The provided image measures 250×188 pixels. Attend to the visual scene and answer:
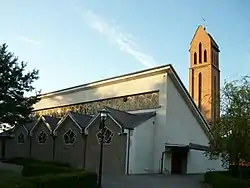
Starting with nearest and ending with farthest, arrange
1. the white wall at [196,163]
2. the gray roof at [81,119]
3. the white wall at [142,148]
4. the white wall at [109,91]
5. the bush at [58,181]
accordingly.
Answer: the bush at [58,181] < the white wall at [142,148] < the gray roof at [81,119] < the white wall at [109,91] < the white wall at [196,163]

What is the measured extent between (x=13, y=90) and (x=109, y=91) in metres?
12.8

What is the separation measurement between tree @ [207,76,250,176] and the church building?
194cm

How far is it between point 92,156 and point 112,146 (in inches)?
112

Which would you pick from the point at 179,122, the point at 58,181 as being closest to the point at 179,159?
the point at 179,122

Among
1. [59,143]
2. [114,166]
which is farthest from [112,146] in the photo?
[59,143]

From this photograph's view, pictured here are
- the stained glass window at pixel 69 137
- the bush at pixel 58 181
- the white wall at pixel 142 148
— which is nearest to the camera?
the bush at pixel 58 181

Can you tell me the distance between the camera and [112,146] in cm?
2773

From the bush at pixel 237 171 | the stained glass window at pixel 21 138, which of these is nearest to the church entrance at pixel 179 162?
the bush at pixel 237 171

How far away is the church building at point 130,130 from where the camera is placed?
2783 cm

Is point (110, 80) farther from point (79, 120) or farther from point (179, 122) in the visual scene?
point (179, 122)

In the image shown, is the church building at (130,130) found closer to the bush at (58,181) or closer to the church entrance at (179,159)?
the church entrance at (179,159)

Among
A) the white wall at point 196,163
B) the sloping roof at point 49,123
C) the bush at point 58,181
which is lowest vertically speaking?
the white wall at point 196,163

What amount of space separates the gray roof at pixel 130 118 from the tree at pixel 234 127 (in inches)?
316

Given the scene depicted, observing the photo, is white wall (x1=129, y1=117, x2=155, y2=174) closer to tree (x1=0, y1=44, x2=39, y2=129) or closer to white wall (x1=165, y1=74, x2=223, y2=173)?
white wall (x1=165, y1=74, x2=223, y2=173)
